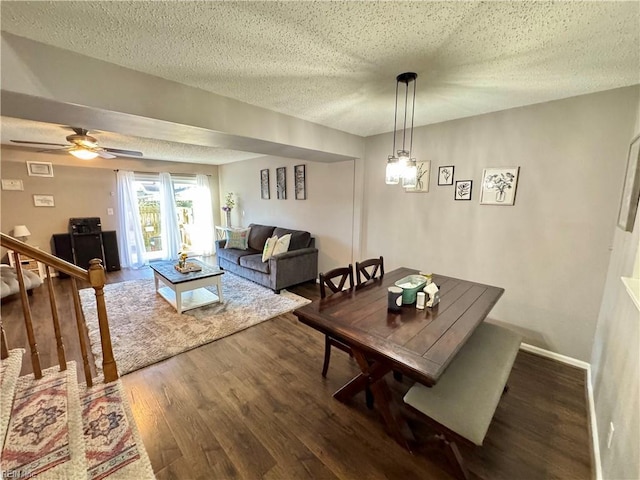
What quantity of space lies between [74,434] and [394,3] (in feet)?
8.97

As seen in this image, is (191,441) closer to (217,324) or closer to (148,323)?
(217,324)

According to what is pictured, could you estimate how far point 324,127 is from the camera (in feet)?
10.3

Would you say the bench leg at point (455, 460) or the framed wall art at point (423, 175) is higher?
the framed wall art at point (423, 175)

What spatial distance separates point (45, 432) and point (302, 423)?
1416 mm

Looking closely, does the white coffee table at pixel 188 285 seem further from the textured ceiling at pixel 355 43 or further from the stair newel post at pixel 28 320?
the textured ceiling at pixel 355 43

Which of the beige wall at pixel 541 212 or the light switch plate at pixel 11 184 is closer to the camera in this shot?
the beige wall at pixel 541 212

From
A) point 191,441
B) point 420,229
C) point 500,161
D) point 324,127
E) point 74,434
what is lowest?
point 191,441

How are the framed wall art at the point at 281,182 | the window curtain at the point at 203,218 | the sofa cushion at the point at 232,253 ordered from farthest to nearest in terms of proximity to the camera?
the window curtain at the point at 203,218, the framed wall art at the point at 281,182, the sofa cushion at the point at 232,253

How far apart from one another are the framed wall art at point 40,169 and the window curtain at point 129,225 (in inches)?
38.1

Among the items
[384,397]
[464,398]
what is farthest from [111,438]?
[464,398]

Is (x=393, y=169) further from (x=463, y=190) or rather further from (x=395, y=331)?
(x=463, y=190)

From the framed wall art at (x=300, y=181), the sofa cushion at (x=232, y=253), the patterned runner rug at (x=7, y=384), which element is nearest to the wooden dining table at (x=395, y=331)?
the patterned runner rug at (x=7, y=384)

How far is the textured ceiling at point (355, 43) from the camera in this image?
122cm

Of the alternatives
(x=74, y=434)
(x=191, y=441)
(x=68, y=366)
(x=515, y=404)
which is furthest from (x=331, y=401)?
(x=68, y=366)
